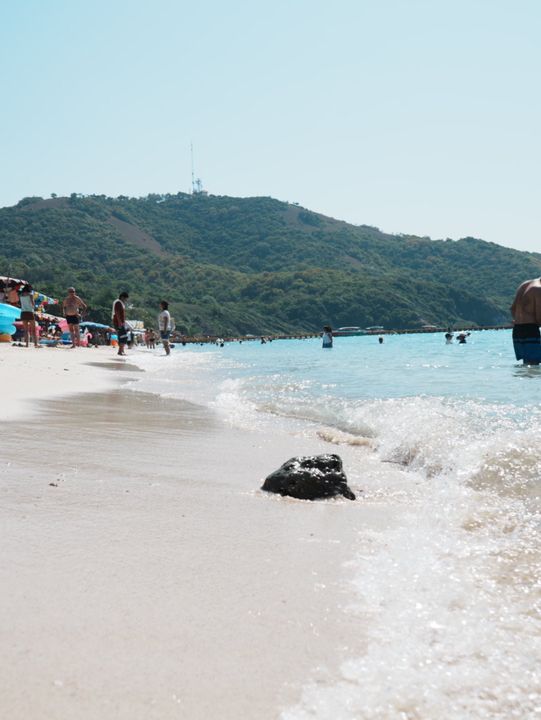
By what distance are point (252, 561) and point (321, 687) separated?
0.93m

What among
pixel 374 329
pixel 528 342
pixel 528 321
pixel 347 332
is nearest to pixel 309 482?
pixel 528 321

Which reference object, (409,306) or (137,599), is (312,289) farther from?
(137,599)

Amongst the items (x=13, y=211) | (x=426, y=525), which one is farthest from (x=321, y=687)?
(x=13, y=211)

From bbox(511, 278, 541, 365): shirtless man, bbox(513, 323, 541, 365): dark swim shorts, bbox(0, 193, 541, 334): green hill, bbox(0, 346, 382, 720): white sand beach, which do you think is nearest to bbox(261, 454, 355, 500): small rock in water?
bbox(0, 346, 382, 720): white sand beach

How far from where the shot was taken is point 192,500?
351 centimetres

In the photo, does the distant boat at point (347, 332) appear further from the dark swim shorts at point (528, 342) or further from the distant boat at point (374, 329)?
the dark swim shorts at point (528, 342)

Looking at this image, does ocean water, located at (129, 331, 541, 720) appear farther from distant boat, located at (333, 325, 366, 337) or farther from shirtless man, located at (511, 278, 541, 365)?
distant boat, located at (333, 325, 366, 337)

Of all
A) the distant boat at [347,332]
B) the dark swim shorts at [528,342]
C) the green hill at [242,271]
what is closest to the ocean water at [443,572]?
the dark swim shorts at [528,342]

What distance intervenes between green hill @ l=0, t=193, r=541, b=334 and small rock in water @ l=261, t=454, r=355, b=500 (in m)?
103

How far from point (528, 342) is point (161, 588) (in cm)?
996

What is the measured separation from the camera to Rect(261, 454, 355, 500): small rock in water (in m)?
3.80

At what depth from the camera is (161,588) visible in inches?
86.7

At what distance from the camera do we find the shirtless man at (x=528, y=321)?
34.3 ft

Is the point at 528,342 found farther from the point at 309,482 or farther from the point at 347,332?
the point at 347,332
